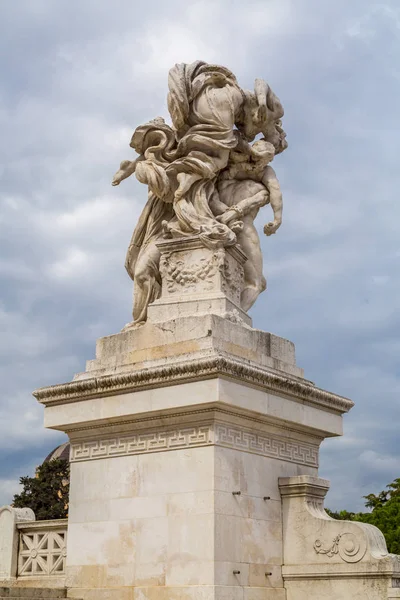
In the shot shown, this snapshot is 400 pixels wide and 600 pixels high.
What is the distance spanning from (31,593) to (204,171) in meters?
5.61

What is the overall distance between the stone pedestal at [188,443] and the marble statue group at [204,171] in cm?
38

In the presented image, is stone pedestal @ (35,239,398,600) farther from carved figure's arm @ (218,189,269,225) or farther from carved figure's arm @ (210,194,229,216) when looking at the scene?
carved figure's arm @ (210,194,229,216)

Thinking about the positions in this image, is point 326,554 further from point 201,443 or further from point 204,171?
point 204,171

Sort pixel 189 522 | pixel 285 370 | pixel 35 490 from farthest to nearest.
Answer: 1. pixel 35 490
2. pixel 285 370
3. pixel 189 522

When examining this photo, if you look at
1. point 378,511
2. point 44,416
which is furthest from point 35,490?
point 44,416

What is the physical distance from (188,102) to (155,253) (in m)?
2.07

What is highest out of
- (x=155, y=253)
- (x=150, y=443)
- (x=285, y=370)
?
(x=155, y=253)

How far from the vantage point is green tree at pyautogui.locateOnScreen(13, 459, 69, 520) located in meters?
32.5

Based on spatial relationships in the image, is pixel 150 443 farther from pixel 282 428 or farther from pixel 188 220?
pixel 188 220

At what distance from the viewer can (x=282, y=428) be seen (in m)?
10.6

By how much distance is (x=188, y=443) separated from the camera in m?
9.73

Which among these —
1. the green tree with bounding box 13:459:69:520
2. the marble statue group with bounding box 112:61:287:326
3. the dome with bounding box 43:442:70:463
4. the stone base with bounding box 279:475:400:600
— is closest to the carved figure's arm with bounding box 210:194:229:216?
the marble statue group with bounding box 112:61:287:326

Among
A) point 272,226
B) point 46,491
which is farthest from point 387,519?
point 272,226

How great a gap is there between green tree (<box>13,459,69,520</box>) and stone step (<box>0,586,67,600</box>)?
2212 centimetres
